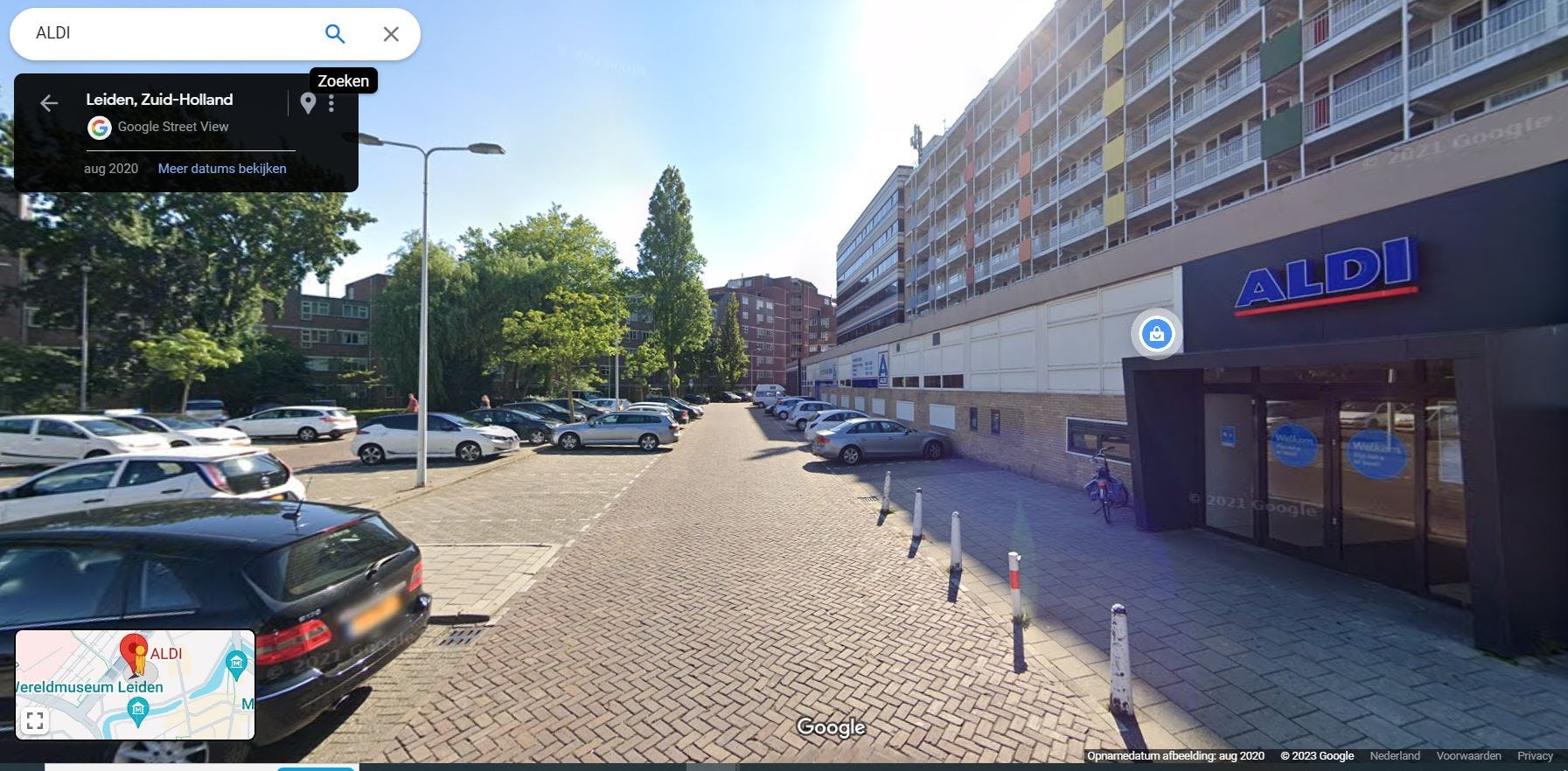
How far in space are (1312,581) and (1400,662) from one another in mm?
2083

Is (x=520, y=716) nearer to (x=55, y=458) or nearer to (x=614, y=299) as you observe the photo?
(x=55, y=458)

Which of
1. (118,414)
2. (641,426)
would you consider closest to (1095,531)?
(641,426)

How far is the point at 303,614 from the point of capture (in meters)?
3.07

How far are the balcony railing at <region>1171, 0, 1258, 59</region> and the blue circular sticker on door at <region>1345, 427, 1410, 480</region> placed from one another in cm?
2111

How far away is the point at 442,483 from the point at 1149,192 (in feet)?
94.9

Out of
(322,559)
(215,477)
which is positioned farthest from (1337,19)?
(215,477)

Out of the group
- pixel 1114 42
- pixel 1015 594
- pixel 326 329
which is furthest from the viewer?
pixel 326 329

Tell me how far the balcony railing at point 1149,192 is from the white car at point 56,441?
35502 millimetres

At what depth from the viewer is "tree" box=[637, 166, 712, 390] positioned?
4491cm

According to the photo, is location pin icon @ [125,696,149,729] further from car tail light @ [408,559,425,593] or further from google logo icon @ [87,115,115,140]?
google logo icon @ [87,115,115,140]

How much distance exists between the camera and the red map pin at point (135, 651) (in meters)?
2.85

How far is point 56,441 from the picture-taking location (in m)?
13.9

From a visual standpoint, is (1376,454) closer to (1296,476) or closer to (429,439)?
(1296,476)

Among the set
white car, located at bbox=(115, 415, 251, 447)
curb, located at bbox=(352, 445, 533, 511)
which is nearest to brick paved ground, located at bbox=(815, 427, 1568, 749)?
curb, located at bbox=(352, 445, 533, 511)
